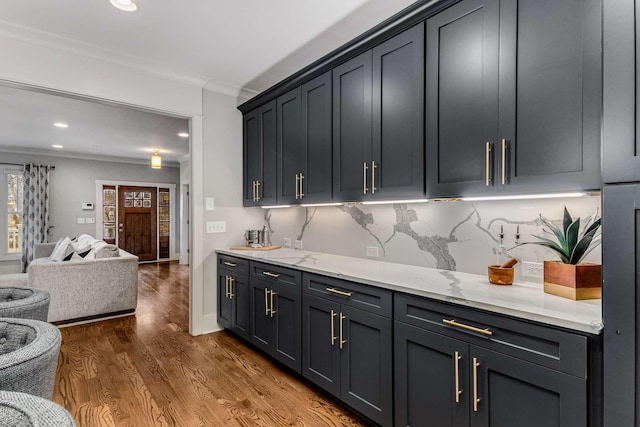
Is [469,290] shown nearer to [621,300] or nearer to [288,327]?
[621,300]

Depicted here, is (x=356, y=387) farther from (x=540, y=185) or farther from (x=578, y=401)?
(x=540, y=185)

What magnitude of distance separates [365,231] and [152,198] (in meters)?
7.54

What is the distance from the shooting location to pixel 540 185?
154 cm

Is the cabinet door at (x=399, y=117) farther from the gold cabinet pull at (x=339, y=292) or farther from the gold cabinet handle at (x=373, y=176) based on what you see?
the gold cabinet pull at (x=339, y=292)

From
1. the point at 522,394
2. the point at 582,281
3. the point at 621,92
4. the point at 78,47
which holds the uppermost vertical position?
the point at 78,47

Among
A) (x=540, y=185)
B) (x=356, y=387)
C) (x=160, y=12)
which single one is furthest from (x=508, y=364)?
(x=160, y=12)

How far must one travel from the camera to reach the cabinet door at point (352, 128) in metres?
2.38

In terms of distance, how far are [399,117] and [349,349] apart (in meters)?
1.49

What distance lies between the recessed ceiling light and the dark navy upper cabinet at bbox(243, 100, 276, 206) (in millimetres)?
1380

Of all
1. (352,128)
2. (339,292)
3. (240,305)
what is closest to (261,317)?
(240,305)

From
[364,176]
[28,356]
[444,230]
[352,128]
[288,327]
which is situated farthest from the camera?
[288,327]

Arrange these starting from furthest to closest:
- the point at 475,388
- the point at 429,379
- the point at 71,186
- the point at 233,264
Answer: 1. the point at 71,186
2. the point at 233,264
3. the point at 429,379
4. the point at 475,388

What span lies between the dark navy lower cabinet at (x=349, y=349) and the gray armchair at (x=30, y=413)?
1.45 metres

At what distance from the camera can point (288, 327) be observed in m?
2.60
